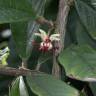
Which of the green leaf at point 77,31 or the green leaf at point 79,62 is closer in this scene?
the green leaf at point 79,62

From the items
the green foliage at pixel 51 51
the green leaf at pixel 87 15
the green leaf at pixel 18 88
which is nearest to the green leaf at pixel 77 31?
the green foliage at pixel 51 51

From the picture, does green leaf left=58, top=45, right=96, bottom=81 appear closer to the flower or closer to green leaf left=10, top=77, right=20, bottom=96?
the flower

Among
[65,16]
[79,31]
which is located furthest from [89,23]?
[79,31]

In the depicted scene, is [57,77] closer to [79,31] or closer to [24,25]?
[24,25]

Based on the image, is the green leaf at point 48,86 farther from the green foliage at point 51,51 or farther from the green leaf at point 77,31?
the green leaf at point 77,31

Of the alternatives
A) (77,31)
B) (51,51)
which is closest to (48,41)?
(51,51)

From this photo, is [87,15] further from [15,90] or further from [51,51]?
[15,90]
